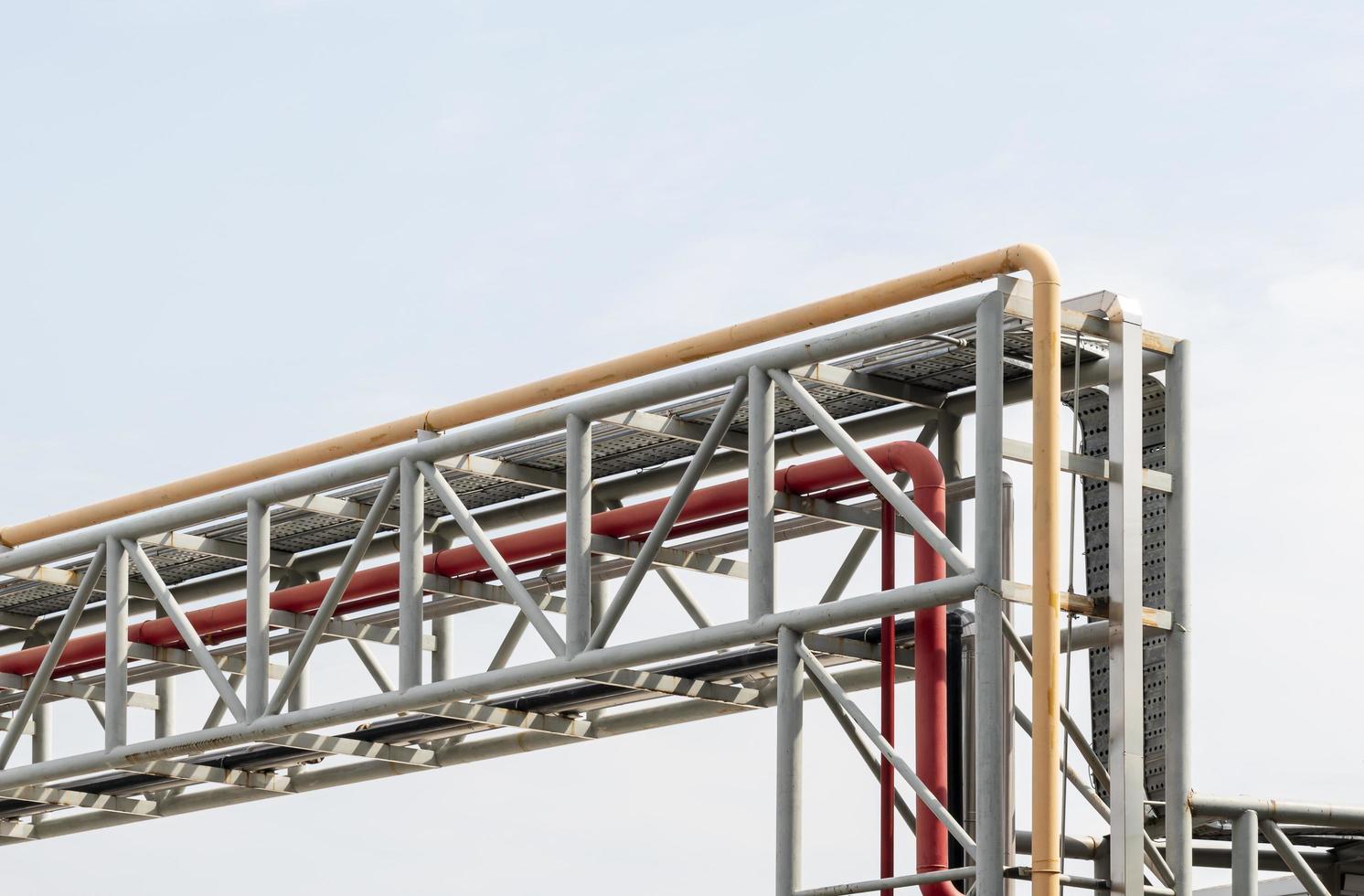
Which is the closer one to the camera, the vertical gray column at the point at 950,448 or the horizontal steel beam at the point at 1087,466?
the horizontal steel beam at the point at 1087,466

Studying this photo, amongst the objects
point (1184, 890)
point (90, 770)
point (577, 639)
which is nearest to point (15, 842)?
point (90, 770)

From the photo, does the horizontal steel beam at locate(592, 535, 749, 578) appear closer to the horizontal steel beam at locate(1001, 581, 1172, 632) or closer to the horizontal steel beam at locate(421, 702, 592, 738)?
the horizontal steel beam at locate(421, 702, 592, 738)

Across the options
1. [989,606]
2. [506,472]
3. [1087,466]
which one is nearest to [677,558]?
[506,472]

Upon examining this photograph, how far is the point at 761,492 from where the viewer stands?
13.7 metres

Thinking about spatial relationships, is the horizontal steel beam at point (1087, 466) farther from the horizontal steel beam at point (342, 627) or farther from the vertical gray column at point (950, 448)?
the horizontal steel beam at point (342, 627)

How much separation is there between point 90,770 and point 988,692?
25.7 ft

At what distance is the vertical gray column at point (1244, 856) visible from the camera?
530 inches

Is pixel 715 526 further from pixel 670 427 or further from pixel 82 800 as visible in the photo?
pixel 82 800

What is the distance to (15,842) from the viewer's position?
69.9 feet

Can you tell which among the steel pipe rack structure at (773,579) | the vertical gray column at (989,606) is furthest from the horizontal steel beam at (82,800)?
the vertical gray column at (989,606)

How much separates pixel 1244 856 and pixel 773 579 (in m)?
3.09

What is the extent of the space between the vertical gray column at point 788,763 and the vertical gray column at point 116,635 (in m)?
5.90

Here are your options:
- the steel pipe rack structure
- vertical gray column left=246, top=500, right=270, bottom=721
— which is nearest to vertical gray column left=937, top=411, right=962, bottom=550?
the steel pipe rack structure

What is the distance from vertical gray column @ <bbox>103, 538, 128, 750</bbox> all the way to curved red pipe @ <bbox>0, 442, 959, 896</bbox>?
42.7 inches
